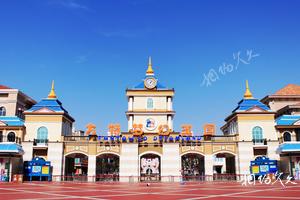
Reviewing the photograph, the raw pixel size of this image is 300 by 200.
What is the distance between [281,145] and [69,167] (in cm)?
2864

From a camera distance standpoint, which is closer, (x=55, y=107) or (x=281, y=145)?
(x=281, y=145)

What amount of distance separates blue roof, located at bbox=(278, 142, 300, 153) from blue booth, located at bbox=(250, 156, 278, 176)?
1.73m

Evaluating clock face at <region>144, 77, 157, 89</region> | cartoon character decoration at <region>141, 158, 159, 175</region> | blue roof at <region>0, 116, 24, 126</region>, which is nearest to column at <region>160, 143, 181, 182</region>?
clock face at <region>144, 77, 157, 89</region>

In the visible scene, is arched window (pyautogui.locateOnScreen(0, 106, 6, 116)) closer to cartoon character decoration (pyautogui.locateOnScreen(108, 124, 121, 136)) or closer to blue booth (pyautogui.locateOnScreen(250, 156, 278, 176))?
cartoon character decoration (pyautogui.locateOnScreen(108, 124, 121, 136))

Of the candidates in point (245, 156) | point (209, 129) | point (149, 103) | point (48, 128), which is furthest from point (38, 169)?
point (245, 156)

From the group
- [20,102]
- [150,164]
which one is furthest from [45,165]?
[150,164]

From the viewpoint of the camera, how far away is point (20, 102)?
4966cm

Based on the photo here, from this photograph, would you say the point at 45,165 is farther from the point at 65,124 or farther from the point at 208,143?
the point at 208,143

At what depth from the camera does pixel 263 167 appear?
3844cm

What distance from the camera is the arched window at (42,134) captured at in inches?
1620

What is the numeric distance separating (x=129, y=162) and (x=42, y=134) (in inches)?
460

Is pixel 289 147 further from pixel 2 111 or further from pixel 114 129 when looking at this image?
pixel 2 111

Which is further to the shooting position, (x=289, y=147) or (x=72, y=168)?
(x=72, y=168)

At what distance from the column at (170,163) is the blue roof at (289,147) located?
12.3 meters
